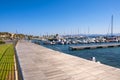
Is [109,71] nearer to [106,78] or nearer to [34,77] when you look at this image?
[106,78]

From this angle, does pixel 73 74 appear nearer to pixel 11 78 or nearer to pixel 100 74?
pixel 100 74

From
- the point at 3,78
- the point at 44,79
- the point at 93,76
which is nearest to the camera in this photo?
the point at 44,79

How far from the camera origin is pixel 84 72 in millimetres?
7395

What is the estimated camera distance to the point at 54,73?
723 centimetres

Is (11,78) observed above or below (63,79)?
below

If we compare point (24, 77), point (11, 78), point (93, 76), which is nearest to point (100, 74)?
point (93, 76)

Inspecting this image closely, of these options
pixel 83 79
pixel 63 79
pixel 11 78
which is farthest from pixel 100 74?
pixel 11 78

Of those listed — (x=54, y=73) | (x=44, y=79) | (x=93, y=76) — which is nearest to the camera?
(x=44, y=79)

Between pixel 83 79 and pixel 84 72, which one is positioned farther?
pixel 84 72

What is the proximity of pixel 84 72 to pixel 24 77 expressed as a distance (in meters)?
2.69

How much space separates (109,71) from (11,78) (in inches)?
316

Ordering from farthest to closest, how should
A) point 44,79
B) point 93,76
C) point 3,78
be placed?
point 3,78
point 93,76
point 44,79

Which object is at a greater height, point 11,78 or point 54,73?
point 54,73

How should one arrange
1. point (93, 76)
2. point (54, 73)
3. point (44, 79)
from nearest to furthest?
1. point (44, 79)
2. point (93, 76)
3. point (54, 73)
